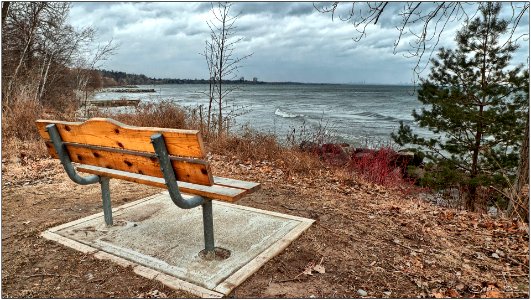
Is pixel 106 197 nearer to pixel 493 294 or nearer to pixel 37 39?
pixel 493 294

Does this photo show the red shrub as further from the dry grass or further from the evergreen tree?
the dry grass

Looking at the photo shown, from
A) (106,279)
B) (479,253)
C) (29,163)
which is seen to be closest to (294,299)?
(106,279)

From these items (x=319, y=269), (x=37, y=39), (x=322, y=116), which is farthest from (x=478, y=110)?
(x=37, y=39)

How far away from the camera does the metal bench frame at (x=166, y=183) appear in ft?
8.61

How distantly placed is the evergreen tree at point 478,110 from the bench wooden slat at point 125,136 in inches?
385

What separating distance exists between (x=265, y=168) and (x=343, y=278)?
3671 mm

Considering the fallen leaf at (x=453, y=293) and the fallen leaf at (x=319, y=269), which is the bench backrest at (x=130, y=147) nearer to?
the fallen leaf at (x=319, y=269)

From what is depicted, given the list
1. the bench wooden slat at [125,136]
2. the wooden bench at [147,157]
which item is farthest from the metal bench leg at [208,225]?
the bench wooden slat at [125,136]

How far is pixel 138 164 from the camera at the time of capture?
2.95 meters

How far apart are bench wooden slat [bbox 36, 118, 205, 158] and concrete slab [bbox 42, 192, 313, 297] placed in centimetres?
85

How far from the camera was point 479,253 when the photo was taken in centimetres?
329

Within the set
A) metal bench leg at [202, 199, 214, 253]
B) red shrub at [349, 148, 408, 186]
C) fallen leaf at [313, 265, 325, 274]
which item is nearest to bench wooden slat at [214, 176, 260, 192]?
metal bench leg at [202, 199, 214, 253]

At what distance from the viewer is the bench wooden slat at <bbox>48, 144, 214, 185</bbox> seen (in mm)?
2633

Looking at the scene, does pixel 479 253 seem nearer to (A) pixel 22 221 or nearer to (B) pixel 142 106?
(A) pixel 22 221
